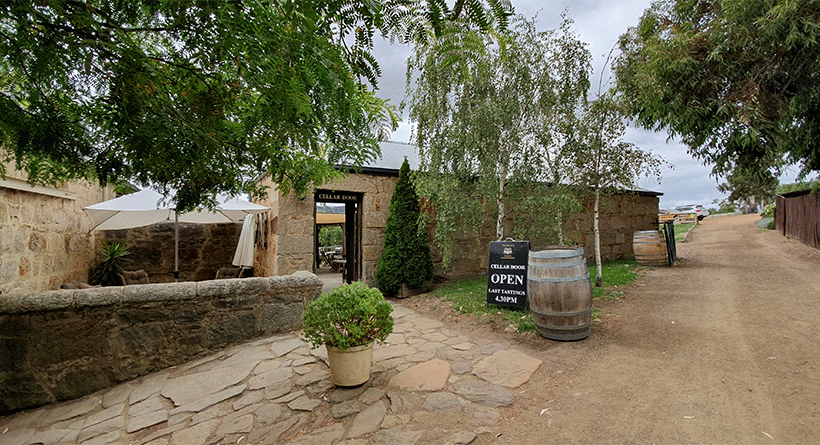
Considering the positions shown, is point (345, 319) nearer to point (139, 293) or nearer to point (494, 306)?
point (139, 293)

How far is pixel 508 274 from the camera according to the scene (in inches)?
199

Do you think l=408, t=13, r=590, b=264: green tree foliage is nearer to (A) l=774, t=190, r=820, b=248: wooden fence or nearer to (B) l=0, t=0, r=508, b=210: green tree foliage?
(B) l=0, t=0, r=508, b=210: green tree foliage

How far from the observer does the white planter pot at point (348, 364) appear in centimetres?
297

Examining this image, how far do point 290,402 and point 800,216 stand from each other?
14639 mm

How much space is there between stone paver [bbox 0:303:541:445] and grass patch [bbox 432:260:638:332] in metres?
0.91

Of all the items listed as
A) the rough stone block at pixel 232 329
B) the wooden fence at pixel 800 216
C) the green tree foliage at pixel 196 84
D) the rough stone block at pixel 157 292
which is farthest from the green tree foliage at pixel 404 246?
the wooden fence at pixel 800 216

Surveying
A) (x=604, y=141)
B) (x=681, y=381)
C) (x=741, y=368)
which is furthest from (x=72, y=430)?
(x=604, y=141)

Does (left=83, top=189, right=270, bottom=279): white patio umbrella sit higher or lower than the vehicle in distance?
lower

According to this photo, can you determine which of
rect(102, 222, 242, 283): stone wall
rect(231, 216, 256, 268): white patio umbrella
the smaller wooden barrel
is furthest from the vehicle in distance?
rect(102, 222, 242, 283): stone wall

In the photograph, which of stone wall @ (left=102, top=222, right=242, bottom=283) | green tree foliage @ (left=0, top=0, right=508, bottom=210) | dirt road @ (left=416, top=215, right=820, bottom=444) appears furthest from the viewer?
stone wall @ (left=102, top=222, right=242, bottom=283)

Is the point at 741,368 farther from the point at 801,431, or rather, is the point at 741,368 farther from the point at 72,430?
the point at 72,430

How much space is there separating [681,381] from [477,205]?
3.66 metres

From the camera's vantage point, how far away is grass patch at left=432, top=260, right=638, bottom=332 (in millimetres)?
4668

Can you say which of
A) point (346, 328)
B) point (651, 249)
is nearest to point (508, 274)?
point (346, 328)
